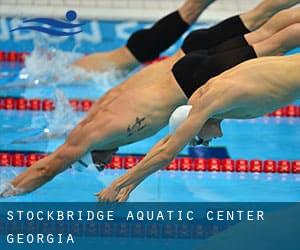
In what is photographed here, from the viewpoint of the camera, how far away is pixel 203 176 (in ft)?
16.7

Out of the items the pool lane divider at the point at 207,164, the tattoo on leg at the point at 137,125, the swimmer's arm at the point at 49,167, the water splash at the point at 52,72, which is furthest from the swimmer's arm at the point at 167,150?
the water splash at the point at 52,72

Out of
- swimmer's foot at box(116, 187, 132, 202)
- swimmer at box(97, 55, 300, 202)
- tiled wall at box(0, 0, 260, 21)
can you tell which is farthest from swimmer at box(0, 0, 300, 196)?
tiled wall at box(0, 0, 260, 21)

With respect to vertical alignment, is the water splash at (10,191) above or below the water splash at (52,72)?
below

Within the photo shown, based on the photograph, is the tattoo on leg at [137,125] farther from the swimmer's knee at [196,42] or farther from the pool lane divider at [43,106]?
the pool lane divider at [43,106]

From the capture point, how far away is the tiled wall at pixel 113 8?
23.9 ft

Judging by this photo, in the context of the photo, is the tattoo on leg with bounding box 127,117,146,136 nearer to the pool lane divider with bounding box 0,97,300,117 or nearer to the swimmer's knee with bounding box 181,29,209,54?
the swimmer's knee with bounding box 181,29,209,54

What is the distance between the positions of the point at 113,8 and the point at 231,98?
12.4 ft

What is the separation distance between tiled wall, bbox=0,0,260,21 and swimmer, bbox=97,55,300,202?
353 cm

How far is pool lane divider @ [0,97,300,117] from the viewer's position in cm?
600

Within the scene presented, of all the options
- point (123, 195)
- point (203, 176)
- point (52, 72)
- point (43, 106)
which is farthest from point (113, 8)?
point (123, 195)

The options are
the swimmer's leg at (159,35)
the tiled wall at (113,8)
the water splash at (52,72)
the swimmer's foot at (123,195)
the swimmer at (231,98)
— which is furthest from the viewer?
the tiled wall at (113,8)

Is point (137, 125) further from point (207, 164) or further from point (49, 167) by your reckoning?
point (207, 164)

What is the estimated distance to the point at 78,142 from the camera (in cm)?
443

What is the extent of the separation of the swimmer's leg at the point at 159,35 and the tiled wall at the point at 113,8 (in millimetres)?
1781
